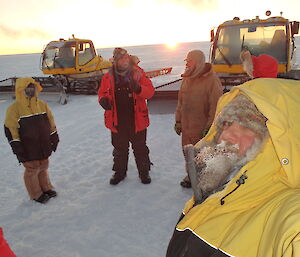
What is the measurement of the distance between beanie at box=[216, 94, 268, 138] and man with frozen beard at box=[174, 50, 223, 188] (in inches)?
98.1

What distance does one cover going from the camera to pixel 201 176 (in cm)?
145

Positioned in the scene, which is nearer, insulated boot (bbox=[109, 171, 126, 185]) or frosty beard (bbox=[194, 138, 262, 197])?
frosty beard (bbox=[194, 138, 262, 197])

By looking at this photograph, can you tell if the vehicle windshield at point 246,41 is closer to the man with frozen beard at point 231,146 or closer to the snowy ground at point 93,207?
the snowy ground at point 93,207

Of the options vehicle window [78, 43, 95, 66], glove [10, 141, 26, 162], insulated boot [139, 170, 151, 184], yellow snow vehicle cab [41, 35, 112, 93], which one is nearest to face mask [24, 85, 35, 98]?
glove [10, 141, 26, 162]

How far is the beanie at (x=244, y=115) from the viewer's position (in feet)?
4.25

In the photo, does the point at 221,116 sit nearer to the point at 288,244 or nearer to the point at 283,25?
the point at 288,244

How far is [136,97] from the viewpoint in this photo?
14.4 feet

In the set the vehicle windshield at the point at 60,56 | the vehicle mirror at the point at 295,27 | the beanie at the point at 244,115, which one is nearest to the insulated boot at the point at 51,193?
the beanie at the point at 244,115

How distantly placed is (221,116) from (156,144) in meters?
5.23

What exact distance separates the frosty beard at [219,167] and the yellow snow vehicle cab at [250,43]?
7.34 metres

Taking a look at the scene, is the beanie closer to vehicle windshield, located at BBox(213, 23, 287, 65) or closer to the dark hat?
the dark hat

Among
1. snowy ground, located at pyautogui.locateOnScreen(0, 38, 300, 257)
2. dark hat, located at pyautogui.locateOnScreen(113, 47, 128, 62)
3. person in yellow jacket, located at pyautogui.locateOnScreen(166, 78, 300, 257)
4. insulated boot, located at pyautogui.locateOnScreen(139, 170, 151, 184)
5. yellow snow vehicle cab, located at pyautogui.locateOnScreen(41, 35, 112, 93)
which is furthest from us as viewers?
yellow snow vehicle cab, located at pyautogui.locateOnScreen(41, 35, 112, 93)

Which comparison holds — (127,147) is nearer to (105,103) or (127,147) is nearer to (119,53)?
(105,103)

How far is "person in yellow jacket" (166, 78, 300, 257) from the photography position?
1.00 metres
